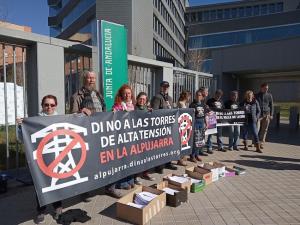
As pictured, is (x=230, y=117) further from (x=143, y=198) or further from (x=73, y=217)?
(x=73, y=217)

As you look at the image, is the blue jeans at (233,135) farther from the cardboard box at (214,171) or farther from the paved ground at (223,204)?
the cardboard box at (214,171)

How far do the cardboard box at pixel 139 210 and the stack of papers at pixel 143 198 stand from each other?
0.07 metres

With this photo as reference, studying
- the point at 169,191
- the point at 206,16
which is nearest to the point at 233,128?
the point at 169,191

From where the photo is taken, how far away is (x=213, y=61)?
1559cm

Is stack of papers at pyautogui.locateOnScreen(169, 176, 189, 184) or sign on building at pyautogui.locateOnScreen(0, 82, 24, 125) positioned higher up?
sign on building at pyautogui.locateOnScreen(0, 82, 24, 125)

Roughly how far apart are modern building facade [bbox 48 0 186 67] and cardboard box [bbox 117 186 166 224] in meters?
14.7

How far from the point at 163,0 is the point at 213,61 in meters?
32.1

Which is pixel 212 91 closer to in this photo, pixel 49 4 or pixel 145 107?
pixel 145 107

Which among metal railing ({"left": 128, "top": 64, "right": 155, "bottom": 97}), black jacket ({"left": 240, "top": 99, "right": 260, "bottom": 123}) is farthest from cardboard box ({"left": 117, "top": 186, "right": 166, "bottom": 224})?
black jacket ({"left": 240, "top": 99, "right": 260, "bottom": 123})

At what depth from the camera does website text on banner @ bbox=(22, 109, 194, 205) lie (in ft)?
12.1

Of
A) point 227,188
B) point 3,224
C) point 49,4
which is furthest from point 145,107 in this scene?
point 49,4

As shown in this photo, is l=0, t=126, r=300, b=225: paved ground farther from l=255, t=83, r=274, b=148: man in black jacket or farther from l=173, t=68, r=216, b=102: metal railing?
l=173, t=68, r=216, b=102: metal railing

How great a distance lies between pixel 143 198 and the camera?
4.51m

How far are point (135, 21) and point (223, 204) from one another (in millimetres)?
30630
